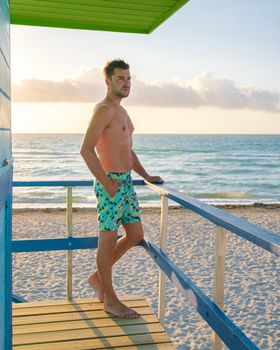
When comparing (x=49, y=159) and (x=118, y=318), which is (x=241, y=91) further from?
(x=118, y=318)

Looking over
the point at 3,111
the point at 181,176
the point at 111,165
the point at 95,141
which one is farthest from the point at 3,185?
the point at 181,176

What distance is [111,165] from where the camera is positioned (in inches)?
118

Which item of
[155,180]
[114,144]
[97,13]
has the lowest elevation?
[155,180]

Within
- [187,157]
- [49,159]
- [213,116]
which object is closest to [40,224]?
[49,159]

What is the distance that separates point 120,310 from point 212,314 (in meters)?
1.40

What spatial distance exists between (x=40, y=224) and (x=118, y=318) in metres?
8.60

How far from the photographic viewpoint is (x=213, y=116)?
276ft

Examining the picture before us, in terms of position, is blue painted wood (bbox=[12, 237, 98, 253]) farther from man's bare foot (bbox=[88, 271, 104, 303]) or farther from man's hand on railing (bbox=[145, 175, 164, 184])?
man's hand on railing (bbox=[145, 175, 164, 184])

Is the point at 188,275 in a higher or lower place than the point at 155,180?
lower

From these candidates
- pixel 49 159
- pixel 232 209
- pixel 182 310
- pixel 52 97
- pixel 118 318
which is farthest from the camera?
pixel 52 97

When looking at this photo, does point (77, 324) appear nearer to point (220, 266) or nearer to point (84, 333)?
point (84, 333)

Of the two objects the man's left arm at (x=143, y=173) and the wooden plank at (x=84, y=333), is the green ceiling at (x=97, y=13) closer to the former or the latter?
the man's left arm at (x=143, y=173)

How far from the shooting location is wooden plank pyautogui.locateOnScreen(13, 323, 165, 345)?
279cm

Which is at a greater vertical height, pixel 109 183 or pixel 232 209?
pixel 109 183
